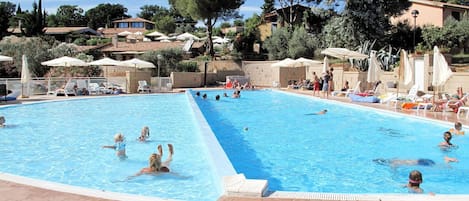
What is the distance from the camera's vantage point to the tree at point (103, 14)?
98281 mm

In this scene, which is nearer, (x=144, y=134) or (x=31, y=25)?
(x=144, y=134)

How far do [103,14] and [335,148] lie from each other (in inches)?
3839

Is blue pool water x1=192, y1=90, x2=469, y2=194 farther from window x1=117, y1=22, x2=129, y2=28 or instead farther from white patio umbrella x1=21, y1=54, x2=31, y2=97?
window x1=117, y1=22, x2=129, y2=28

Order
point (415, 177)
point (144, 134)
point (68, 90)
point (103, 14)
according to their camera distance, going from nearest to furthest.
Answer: point (415, 177)
point (144, 134)
point (68, 90)
point (103, 14)

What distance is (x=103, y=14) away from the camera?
100375 mm

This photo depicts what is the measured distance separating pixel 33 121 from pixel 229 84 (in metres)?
16.4

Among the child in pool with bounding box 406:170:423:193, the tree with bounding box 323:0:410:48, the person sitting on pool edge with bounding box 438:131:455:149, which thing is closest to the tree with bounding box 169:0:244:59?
the tree with bounding box 323:0:410:48

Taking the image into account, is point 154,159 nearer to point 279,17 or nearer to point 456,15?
point 279,17

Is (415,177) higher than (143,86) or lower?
lower

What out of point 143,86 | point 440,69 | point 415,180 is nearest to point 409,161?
point 415,180

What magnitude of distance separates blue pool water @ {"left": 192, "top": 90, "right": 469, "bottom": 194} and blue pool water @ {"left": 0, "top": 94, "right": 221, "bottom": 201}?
1064mm

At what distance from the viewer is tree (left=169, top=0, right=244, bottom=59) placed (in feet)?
117

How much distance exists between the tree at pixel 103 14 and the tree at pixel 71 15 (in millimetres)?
1632

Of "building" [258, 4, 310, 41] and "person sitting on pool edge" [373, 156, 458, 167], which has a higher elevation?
Answer: "building" [258, 4, 310, 41]
